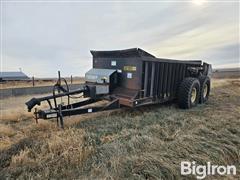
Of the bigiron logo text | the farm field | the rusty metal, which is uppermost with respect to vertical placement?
the rusty metal

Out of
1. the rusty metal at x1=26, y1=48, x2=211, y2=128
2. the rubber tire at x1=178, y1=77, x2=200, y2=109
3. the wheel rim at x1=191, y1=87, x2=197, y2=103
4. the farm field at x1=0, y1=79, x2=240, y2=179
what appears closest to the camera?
the farm field at x1=0, y1=79, x2=240, y2=179

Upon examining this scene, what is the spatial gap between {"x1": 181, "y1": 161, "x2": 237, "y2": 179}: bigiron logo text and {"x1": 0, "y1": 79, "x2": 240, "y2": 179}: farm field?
77 mm

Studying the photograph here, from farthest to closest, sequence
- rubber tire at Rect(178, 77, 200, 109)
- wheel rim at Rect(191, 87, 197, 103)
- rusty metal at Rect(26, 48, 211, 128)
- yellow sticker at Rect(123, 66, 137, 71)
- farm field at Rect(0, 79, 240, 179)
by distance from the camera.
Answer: wheel rim at Rect(191, 87, 197, 103)
rubber tire at Rect(178, 77, 200, 109)
yellow sticker at Rect(123, 66, 137, 71)
rusty metal at Rect(26, 48, 211, 128)
farm field at Rect(0, 79, 240, 179)

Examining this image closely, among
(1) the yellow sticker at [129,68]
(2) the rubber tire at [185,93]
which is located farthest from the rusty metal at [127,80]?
(2) the rubber tire at [185,93]

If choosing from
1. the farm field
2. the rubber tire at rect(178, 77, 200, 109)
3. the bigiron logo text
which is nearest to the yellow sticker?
the farm field

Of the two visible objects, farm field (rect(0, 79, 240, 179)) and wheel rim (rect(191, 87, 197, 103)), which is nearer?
farm field (rect(0, 79, 240, 179))

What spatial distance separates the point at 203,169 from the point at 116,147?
130 centimetres

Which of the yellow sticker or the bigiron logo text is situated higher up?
the yellow sticker

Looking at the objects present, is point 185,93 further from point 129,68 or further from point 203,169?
point 203,169

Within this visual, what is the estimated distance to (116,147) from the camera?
3.40 m

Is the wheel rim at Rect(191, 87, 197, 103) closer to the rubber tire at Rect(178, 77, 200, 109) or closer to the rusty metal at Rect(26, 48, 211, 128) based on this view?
the rubber tire at Rect(178, 77, 200, 109)

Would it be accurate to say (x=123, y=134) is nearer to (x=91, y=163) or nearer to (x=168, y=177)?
(x=91, y=163)

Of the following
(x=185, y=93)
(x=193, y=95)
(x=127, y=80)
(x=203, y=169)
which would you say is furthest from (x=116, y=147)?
(x=193, y=95)

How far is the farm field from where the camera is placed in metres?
2.84
